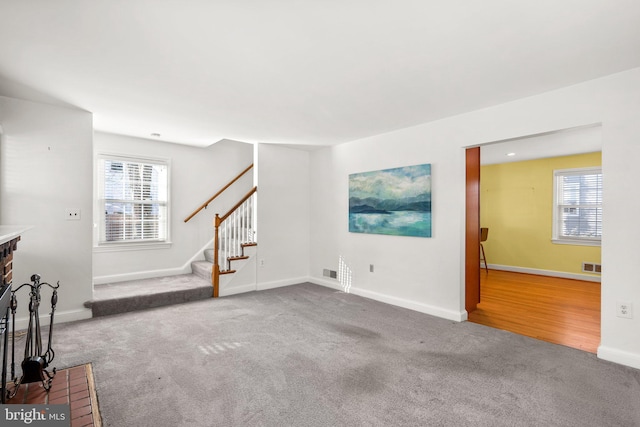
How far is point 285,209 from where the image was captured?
5.41 metres

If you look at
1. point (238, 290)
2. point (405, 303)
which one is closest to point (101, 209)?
point (238, 290)

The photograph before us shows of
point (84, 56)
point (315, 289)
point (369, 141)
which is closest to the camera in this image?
point (84, 56)

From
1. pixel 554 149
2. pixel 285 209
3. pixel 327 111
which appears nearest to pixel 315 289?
pixel 285 209

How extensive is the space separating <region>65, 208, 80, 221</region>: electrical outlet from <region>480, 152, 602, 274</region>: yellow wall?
733 cm

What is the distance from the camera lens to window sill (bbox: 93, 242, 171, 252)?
4.69 meters

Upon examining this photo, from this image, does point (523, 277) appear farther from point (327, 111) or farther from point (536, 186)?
point (327, 111)

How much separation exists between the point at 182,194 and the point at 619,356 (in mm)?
5649

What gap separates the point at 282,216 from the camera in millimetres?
5387

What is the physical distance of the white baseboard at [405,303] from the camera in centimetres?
366

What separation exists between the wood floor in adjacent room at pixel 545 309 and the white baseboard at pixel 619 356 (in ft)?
0.71

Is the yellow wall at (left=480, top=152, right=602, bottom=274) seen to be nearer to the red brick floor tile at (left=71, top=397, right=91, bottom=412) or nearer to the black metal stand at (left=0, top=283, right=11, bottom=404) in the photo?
the red brick floor tile at (left=71, top=397, right=91, bottom=412)

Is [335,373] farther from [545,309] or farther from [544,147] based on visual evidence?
[544,147]

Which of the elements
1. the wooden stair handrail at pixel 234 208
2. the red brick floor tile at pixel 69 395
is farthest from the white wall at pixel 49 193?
the red brick floor tile at pixel 69 395

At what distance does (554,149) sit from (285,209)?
4.70m
